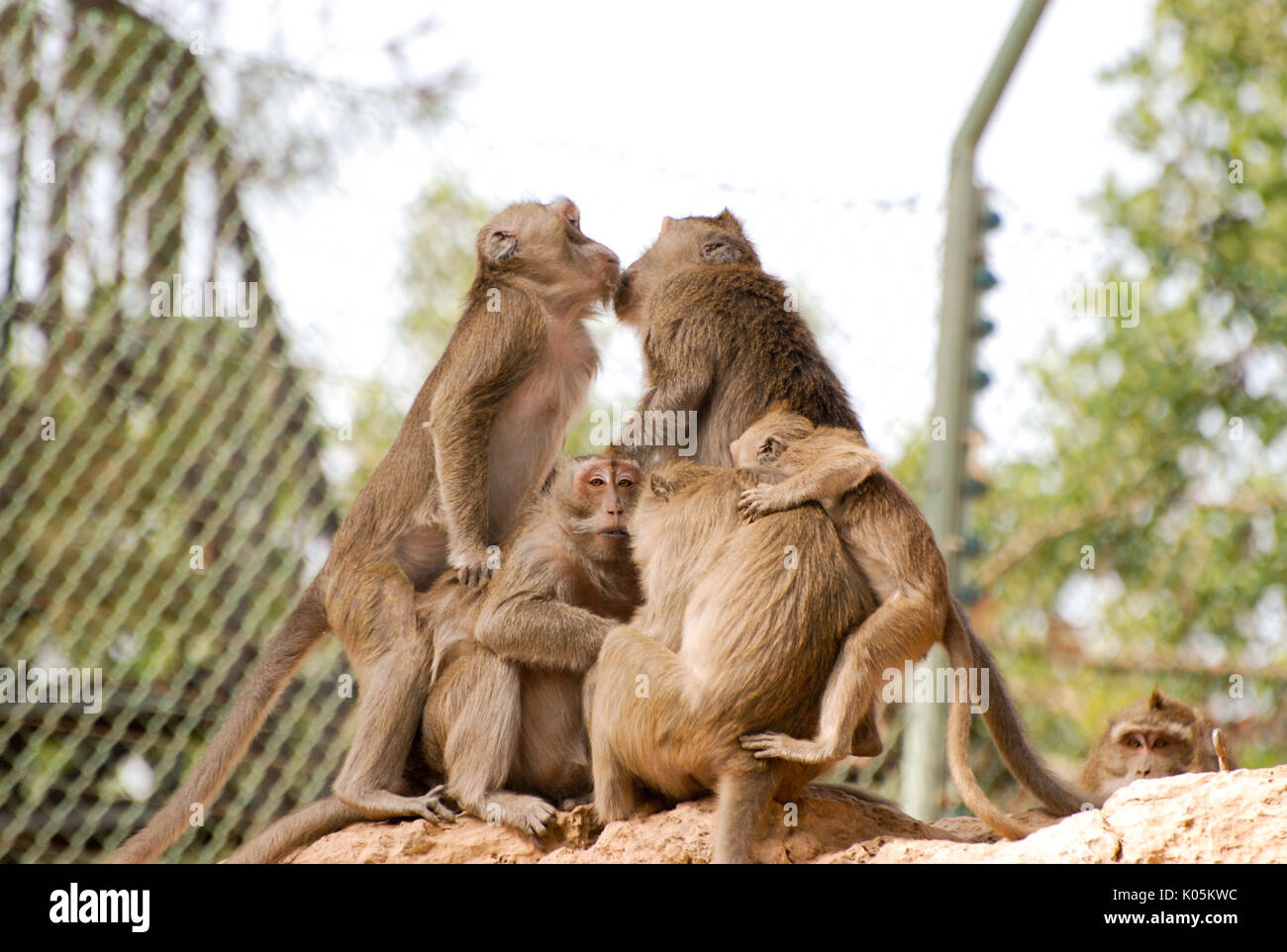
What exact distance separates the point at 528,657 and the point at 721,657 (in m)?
0.76

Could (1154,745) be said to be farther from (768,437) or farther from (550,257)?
(550,257)

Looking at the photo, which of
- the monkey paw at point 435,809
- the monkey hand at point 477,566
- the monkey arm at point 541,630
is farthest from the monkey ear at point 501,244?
the monkey paw at point 435,809

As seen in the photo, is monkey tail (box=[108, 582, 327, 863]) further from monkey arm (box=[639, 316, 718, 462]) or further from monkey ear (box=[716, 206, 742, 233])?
monkey ear (box=[716, 206, 742, 233])

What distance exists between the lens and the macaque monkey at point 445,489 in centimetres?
482

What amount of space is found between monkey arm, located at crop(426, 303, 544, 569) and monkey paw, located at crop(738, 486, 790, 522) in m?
0.98

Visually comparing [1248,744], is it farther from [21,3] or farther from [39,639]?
[21,3]

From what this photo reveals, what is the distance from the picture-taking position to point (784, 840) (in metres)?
4.21

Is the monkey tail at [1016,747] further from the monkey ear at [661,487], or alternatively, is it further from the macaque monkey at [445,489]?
the macaque monkey at [445,489]

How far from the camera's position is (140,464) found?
8.54 metres

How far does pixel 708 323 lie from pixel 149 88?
4.79 meters

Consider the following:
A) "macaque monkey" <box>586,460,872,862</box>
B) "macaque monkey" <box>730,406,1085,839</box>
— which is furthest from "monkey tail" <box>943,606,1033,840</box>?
"macaque monkey" <box>586,460,872,862</box>

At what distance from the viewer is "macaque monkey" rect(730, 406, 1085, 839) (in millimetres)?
4023

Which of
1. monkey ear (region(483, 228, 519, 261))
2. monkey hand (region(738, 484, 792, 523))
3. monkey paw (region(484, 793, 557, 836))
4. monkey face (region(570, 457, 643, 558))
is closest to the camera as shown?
monkey hand (region(738, 484, 792, 523))

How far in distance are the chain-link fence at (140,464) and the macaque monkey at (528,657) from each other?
3225mm
